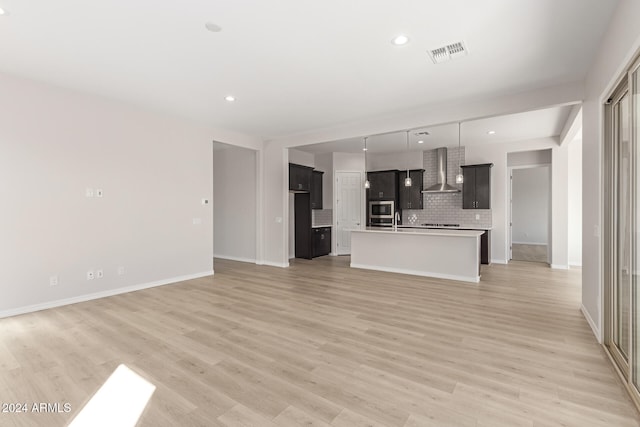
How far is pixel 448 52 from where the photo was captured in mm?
3262

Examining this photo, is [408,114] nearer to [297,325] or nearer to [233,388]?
[297,325]

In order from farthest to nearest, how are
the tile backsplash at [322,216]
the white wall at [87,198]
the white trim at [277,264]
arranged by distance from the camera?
the tile backsplash at [322,216] → the white trim at [277,264] → the white wall at [87,198]

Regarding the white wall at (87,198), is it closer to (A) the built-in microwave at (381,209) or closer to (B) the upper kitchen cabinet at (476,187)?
(A) the built-in microwave at (381,209)

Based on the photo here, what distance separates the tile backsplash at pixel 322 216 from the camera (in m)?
9.20

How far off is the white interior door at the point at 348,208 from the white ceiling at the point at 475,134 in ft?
3.01

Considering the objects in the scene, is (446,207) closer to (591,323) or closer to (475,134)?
(475,134)

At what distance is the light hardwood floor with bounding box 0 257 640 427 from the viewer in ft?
6.50

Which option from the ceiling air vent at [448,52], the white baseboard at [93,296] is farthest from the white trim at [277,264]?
the ceiling air vent at [448,52]

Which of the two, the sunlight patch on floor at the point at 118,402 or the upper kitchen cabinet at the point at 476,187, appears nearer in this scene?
the sunlight patch on floor at the point at 118,402

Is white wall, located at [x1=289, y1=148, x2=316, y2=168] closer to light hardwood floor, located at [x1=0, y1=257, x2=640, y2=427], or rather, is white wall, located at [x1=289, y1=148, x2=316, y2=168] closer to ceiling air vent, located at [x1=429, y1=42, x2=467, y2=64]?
light hardwood floor, located at [x1=0, y1=257, x2=640, y2=427]

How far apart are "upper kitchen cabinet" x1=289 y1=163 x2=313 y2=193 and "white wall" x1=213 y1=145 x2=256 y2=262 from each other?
2.99ft

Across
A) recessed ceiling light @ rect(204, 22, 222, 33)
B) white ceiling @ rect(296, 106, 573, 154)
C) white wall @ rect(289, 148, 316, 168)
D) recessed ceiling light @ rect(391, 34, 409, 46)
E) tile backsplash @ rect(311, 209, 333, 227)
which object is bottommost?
tile backsplash @ rect(311, 209, 333, 227)

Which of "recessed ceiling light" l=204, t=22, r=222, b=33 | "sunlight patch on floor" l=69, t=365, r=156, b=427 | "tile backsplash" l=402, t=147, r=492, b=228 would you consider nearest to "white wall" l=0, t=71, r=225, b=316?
"sunlight patch on floor" l=69, t=365, r=156, b=427

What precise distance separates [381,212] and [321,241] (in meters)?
1.89
